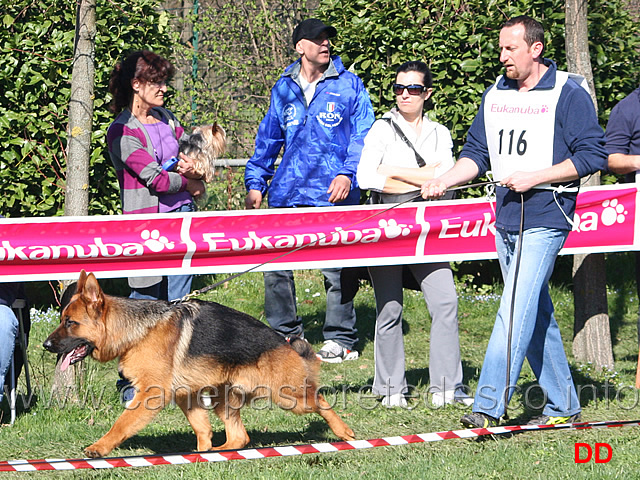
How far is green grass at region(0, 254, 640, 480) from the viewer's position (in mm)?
4727

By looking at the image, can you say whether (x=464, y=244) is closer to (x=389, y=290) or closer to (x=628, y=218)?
(x=389, y=290)

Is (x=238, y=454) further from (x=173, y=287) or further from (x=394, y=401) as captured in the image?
(x=173, y=287)

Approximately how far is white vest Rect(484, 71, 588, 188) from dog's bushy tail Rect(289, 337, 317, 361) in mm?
1556

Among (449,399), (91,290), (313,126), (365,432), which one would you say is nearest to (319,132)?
(313,126)

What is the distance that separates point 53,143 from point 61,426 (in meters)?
3.57

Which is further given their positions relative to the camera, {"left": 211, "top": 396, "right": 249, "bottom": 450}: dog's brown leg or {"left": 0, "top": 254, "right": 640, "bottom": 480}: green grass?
{"left": 211, "top": 396, "right": 249, "bottom": 450}: dog's brown leg

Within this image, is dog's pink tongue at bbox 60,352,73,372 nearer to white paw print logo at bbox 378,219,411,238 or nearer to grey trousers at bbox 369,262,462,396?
grey trousers at bbox 369,262,462,396

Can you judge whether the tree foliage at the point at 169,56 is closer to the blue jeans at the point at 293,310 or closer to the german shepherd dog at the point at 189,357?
the blue jeans at the point at 293,310

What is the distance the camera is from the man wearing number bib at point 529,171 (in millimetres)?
4980

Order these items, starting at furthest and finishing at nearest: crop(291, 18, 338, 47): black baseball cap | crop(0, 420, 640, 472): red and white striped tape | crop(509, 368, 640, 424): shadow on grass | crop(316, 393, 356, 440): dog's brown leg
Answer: crop(291, 18, 338, 47): black baseball cap → crop(509, 368, 640, 424): shadow on grass → crop(316, 393, 356, 440): dog's brown leg → crop(0, 420, 640, 472): red and white striped tape

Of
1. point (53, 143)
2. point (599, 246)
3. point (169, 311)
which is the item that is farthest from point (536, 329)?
point (53, 143)

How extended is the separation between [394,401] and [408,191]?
148 cm

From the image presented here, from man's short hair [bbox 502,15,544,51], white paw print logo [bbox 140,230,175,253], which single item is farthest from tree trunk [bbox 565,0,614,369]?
white paw print logo [bbox 140,230,175,253]

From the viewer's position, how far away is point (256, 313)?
902cm
